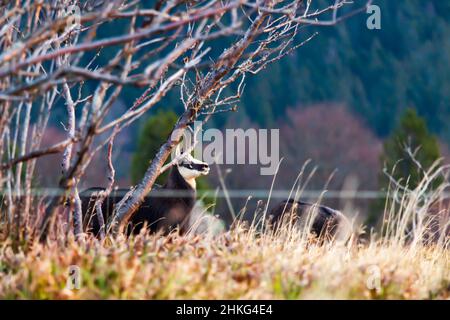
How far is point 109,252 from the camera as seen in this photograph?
20.2 ft

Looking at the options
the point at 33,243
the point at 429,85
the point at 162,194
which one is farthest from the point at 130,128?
the point at 33,243

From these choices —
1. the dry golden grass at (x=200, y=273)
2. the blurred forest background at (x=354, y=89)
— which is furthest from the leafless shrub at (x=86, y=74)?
the blurred forest background at (x=354, y=89)

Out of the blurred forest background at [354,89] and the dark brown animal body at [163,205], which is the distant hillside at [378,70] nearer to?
the blurred forest background at [354,89]

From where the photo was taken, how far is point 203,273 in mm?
6004

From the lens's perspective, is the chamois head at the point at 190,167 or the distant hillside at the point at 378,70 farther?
the distant hillside at the point at 378,70

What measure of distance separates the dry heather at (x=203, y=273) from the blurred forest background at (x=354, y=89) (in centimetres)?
2742

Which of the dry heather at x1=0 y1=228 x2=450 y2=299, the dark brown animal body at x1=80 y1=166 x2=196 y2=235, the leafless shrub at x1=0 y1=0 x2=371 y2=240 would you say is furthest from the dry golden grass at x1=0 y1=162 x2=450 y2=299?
the dark brown animal body at x1=80 y1=166 x2=196 y2=235

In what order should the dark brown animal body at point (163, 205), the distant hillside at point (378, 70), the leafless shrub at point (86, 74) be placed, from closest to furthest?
the leafless shrub at point (86, 74) < the dark brown animal body at point (163, 205) < the distant hillside at point (378, 70)

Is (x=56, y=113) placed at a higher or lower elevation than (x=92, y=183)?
higher

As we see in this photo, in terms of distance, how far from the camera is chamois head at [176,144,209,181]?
1047cm

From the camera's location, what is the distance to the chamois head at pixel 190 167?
10.5 metres

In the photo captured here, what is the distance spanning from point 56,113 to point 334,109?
11333 millimetres

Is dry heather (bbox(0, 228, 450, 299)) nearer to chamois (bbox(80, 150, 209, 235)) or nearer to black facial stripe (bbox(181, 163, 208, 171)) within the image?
chamois (bbox(80, 150, 209, 235))
